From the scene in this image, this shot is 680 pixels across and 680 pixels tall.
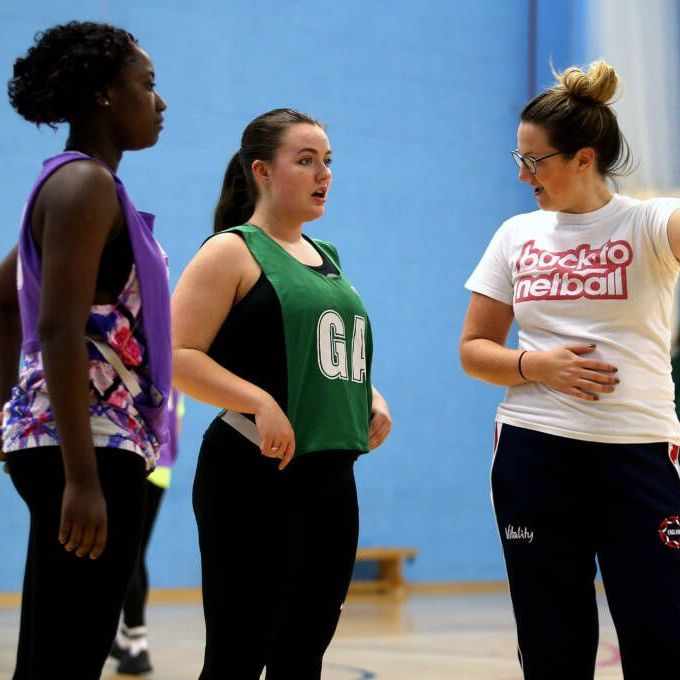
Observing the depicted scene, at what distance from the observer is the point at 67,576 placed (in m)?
1.52

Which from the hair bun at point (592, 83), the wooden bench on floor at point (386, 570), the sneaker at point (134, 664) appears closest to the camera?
the hair bun at point (592, 83)

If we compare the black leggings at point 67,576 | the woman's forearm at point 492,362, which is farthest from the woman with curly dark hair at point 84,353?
the woman's forearm at point 492,362

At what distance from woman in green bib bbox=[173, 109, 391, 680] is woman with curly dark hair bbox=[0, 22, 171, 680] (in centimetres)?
47

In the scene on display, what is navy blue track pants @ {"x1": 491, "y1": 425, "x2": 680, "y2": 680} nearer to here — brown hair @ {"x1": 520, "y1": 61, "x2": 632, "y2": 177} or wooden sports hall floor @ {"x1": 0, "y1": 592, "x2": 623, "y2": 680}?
brown hair @ {"x1": 520, "y1": 61, "x2": 632, "y2": 177}

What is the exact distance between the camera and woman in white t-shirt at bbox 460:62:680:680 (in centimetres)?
219

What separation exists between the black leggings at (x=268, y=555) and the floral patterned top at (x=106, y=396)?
19.0 inches

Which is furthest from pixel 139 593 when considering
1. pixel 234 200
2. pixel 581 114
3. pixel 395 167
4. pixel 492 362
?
pixel 395 167

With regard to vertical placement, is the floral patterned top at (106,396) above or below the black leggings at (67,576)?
above

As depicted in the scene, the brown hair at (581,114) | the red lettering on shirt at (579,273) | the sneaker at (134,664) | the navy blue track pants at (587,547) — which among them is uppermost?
the brown hair at (581,114)

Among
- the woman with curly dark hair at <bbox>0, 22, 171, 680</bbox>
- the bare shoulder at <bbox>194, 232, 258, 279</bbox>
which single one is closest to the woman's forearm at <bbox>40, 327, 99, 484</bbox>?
the woman with curly dark hair at <bbox>0, 22, 171, 680</bbox>

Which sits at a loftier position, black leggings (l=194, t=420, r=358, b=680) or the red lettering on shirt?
the red lettering on shirt

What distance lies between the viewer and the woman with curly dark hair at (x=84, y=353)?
1.51 m

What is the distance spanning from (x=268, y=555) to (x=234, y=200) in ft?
2.82

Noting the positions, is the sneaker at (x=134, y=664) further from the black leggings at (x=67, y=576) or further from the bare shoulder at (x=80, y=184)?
the bare shoulder at (x=80, y=184)
